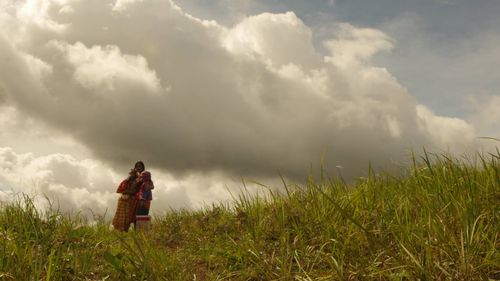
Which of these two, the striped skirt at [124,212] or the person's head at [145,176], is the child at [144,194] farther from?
the striped skirt at [124,212]

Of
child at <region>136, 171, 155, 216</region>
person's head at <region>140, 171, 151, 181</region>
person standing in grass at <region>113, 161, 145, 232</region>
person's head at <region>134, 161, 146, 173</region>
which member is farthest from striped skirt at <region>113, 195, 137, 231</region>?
person's head at <region>134, 161, 146, 173</region>

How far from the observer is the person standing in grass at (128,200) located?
43.1 feet

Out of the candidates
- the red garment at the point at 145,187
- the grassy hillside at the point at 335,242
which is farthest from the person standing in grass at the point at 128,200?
the grassy hillside at the point at 335,242

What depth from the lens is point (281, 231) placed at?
5.48 metres

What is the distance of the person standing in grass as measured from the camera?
1315 cm

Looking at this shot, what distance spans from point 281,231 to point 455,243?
81.5 inches

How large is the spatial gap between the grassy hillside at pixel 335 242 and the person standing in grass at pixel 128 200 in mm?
6626

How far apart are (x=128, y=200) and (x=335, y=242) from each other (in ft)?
31.2

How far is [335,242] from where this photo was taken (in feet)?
15.1

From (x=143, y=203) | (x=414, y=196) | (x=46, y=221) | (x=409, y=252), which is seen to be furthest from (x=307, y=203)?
(x=143, y=203)

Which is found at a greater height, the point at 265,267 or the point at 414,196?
the point at 414,196

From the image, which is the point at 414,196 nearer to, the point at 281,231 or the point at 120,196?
the point at 281,231

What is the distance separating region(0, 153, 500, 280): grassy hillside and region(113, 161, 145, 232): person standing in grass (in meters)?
6.63

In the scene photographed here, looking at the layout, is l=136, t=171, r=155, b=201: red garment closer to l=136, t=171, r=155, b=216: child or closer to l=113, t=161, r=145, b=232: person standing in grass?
l=136, t=171, r=155, b=216: child
